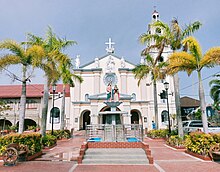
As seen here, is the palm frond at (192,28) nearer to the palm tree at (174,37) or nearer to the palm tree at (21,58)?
the palm tree at (174,37)

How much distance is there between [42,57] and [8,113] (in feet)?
75.8

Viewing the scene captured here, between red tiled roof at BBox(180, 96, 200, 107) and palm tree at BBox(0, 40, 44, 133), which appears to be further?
red tiled roof at BBox(180, 96, 200, 107)

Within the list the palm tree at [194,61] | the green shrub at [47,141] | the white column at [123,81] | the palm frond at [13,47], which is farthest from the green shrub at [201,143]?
the white column at [123,81]

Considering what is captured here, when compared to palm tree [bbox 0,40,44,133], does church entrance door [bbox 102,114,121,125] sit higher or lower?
lower

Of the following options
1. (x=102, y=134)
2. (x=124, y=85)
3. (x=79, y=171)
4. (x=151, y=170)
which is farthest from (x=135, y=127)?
(x=124, y=85)

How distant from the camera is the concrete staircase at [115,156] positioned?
9096 mm

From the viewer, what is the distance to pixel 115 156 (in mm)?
9500

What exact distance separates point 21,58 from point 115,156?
817 centimetres

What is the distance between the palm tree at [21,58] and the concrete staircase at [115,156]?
14.9 feet

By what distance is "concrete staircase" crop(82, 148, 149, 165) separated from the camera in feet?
29.8

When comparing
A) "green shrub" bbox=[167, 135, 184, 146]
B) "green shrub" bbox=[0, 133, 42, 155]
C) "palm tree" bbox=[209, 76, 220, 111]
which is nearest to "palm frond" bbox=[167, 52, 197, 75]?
"green shrub" bbox=[167, 135, 184, 146]

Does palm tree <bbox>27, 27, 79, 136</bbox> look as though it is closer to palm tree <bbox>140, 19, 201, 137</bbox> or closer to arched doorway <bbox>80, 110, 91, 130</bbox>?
palm tree <bbox>140, 19, 201, 137</bbox>

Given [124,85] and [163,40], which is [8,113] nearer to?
[124,85]

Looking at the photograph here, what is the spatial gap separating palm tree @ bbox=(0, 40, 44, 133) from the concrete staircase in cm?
454
